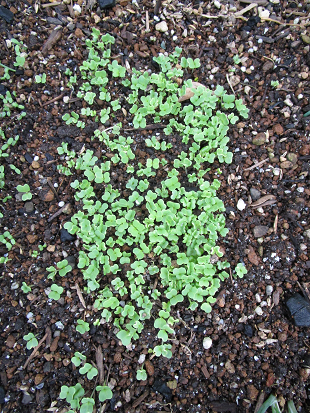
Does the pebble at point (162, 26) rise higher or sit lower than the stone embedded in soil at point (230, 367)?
higher

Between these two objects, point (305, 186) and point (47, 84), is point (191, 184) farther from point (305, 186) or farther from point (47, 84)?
point (47, 84)

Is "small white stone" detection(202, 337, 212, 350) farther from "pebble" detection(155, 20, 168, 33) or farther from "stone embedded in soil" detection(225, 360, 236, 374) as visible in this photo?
"pebble" detection(155, 20, 168, 33)

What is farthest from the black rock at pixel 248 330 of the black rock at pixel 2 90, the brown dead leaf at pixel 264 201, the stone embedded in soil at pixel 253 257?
the black rock at pixel 2 90

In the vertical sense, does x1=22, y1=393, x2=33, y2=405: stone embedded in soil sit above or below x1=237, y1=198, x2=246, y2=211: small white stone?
below

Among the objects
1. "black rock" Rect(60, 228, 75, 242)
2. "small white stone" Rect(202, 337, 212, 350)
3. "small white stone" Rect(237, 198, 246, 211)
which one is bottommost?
"small white stone" Rect(202, 337, 212, 350)

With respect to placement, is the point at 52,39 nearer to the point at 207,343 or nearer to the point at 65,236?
the point at 65,236

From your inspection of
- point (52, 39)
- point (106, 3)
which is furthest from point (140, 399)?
point (106, 3)

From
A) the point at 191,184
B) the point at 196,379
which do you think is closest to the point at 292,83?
the point at 191,184

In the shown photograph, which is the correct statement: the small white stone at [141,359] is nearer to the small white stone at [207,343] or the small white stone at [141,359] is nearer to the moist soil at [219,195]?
the moist soil at [219,195]

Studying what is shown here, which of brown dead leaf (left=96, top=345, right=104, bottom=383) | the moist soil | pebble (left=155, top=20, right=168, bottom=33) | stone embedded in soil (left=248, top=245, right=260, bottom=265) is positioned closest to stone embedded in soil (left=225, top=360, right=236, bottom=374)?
the moist soil
